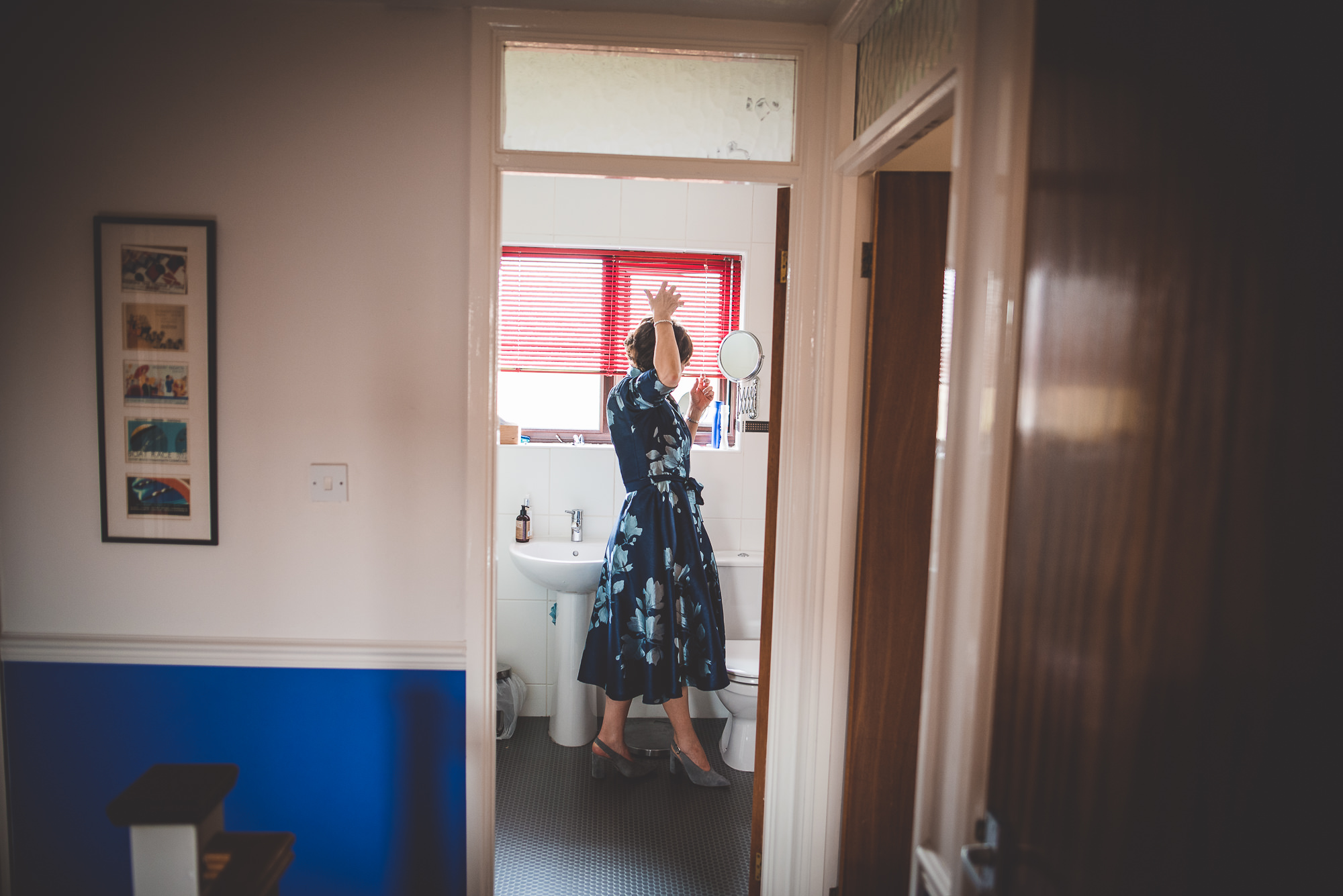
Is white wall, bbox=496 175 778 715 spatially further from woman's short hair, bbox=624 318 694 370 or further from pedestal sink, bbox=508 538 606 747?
woman's short hair, bbox=624 318 694 370

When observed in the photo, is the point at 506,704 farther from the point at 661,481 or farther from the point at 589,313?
the point at 589,313

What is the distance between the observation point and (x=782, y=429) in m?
1.75

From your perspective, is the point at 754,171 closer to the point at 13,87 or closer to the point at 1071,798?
the point at 1071,798

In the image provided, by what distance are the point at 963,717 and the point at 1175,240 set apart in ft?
2.27

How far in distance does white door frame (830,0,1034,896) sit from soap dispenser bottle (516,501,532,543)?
2037 mm

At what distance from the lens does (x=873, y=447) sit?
1654 millimetres

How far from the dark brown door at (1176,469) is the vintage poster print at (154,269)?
1.86 m

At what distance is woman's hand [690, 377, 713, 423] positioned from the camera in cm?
274

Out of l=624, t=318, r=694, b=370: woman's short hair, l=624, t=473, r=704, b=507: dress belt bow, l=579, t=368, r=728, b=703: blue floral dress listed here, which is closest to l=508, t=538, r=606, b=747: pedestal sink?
l=579, t=368, r=728, b=703: blue floral dress

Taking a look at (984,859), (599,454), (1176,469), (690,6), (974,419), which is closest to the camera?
(1176,469)

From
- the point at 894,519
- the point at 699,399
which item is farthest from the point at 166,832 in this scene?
the point at 699,399

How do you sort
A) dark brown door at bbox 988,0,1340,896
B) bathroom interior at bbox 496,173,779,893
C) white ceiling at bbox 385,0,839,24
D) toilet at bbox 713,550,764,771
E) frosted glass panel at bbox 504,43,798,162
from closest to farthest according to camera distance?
dark brown door at bbox 988,0,1340,896
white ceiling at bbox 385,0,839,24
frosted glass panel at bbox 504,43,798,162
toilet at bbox 713,550,764,771
bathroom interior at bbox 496,173,779,893

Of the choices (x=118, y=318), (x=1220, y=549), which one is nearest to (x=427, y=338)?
(x=118, y=318)

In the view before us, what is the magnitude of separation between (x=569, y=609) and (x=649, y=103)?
186 centimetres
